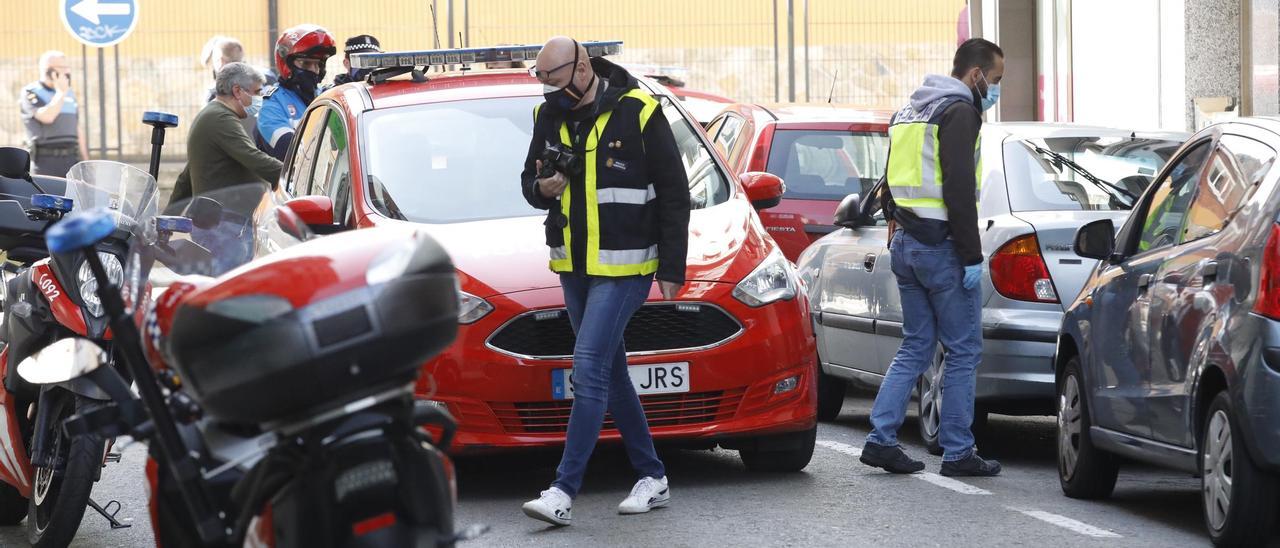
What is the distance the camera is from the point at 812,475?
8.20 m

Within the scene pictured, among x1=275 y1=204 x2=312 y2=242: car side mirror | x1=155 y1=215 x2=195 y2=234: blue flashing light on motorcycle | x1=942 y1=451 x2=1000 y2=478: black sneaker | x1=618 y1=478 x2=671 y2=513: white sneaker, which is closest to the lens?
x1=275 y1=204 x2=312 y2=242: car side mirror

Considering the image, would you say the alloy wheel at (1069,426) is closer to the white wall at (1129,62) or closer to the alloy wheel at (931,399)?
the alloy wheel at (931,399)

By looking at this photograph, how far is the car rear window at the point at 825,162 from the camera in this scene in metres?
11.6

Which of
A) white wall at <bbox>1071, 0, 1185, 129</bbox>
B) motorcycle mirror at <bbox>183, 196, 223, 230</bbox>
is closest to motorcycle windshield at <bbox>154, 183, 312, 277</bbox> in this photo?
motorcycle mirror at <bbox>183, 196, 223, 230</bbox>

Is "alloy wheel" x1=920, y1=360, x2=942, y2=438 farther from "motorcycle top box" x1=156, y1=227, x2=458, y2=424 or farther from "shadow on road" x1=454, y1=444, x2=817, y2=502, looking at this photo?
"motorcycle top box" x1=156, y1=227, x2=458, y2=424

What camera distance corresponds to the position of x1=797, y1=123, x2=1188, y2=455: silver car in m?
8.36

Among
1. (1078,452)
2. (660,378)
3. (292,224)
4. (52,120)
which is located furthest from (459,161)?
(52,120)

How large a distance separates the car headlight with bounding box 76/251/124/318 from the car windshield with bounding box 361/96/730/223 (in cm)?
196

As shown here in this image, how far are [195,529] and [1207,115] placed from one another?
41.3 ft

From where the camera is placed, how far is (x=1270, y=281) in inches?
226

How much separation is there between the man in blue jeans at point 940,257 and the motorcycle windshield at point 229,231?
3634mm

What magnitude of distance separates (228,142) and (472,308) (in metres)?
2.73

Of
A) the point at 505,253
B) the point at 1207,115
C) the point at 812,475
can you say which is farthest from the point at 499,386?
the point at 1207,115

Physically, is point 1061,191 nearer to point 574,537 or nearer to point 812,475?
point 812,475
